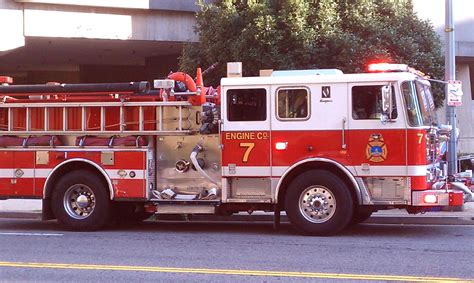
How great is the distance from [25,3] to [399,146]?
17650 mm

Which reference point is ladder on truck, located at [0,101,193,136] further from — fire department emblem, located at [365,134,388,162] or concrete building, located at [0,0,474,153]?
concrete building, located at [0,0,474,153]

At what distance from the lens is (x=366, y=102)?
34.0ft

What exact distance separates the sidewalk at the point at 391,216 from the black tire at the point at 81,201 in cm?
243

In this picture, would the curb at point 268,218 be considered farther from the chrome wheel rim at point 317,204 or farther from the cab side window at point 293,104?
the cab side window at point 293,104

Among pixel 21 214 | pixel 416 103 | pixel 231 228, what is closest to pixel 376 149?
pixel 416 103

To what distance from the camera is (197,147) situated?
36.5 feet

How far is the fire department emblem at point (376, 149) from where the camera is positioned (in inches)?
402

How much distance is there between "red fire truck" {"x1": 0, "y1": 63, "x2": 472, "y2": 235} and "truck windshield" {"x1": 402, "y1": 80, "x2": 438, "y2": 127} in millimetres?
19

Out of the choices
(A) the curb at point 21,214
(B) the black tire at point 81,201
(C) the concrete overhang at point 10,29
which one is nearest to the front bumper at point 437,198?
(B) the black tire at point 81,201

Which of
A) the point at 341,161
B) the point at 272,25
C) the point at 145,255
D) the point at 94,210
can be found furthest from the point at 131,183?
the point at 272,25

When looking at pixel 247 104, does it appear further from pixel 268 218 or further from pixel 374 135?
pixel 268 218

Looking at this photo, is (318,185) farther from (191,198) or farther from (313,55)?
(313,55)

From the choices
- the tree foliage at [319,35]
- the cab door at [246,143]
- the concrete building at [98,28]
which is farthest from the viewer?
the concrete building at [98,28]

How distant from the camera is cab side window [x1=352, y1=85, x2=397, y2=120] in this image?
10.3 meters
